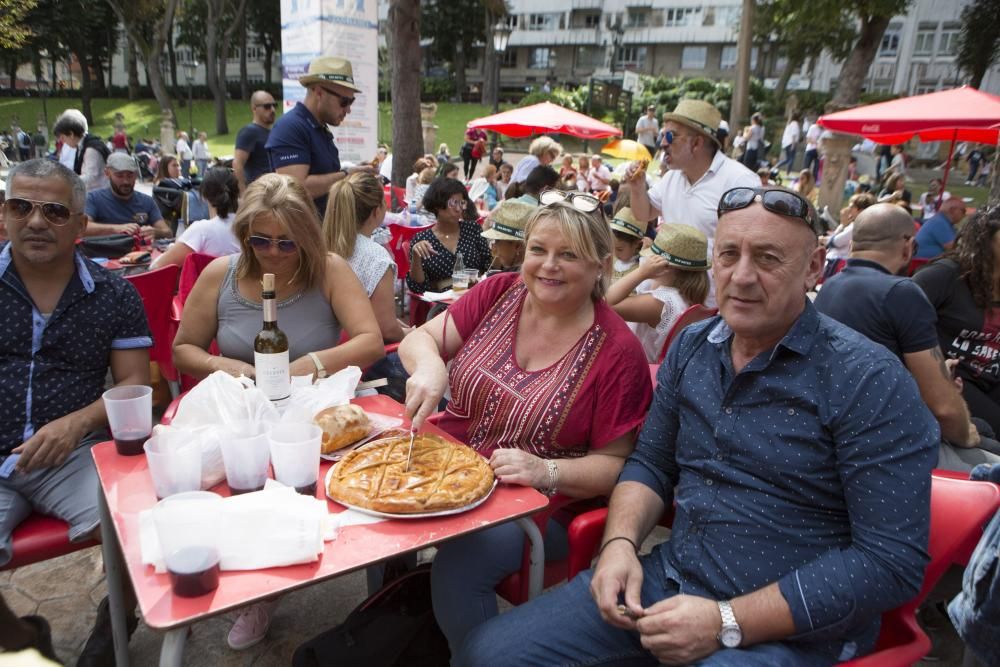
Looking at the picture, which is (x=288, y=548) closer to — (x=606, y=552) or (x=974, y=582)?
→ (x=606, y=552)

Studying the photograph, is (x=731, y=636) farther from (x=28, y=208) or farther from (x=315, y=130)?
(x=315, y=130)

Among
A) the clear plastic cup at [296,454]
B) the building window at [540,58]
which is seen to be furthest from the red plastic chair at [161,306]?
the building window at [540,58]

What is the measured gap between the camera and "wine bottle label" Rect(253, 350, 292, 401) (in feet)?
7.06

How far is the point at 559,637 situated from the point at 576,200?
1.49 m

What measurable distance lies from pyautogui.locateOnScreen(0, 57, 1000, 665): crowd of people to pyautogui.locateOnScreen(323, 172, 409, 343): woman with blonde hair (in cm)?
2

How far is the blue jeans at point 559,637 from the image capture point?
1775 mm

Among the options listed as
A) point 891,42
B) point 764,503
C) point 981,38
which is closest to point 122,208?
point 764,503

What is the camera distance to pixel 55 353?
8.01 ft

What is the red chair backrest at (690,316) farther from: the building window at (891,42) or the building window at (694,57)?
the building window at (694,57)

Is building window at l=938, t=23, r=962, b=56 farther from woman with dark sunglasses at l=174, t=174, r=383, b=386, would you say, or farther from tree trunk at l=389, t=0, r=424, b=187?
woman with dark sunglasses at l=174, t=174, r=383, b=386

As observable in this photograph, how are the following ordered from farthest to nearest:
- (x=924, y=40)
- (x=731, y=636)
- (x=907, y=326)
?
(x=924, y=40), (x=907, y=326), (x=731, y=636)

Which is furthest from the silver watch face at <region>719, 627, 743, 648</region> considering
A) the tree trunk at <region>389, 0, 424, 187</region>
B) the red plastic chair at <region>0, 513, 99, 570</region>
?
the tree trunk at <region>389, 0, 424, 187</region>

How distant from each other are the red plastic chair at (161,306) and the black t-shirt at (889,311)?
338 cm

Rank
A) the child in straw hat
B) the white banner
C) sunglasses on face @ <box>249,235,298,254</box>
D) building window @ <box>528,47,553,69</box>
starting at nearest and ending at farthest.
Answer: sunglasses on face @ <box>249,235,298,254</box> → the child in straw hat → the white banner → building window @ <box>528,47,553,69</box>
